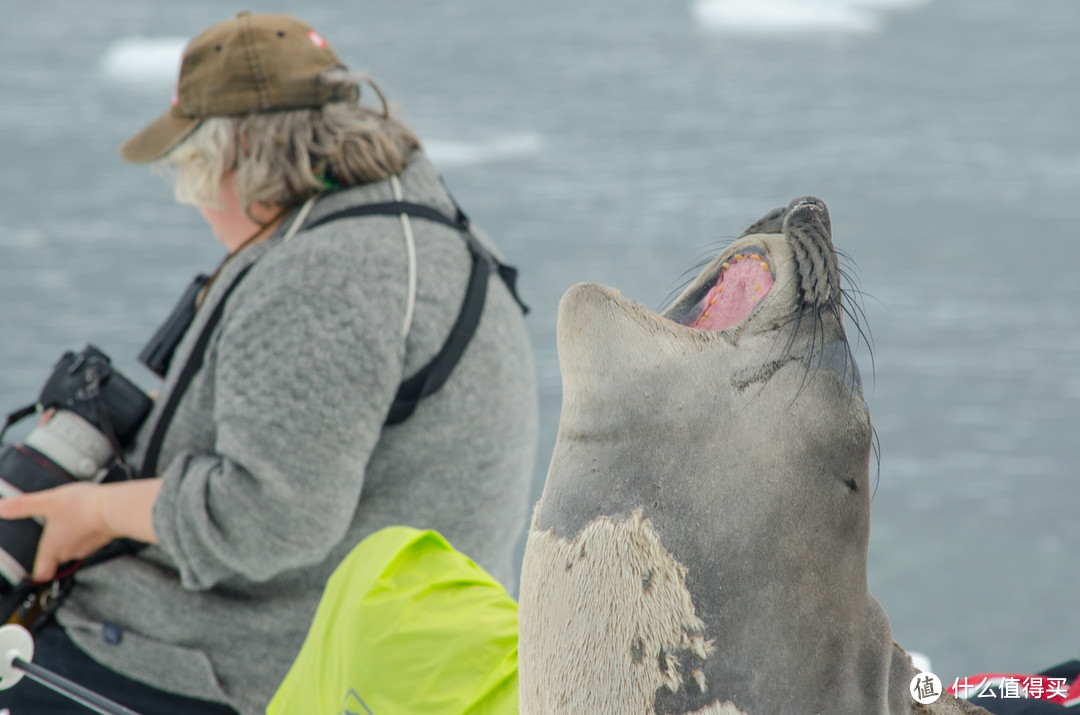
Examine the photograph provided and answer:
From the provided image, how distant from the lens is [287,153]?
1625 mm

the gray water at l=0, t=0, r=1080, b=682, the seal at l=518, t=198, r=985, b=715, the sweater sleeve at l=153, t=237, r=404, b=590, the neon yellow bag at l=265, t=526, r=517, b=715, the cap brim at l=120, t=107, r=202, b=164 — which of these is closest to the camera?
the seal at l=518, t=198, r=985, b=715

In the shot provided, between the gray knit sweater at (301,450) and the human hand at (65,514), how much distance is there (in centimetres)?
6

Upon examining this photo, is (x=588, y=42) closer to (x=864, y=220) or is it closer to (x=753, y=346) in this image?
(x=864, y=220)

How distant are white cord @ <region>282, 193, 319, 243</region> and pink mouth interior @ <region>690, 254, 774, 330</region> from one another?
926mm

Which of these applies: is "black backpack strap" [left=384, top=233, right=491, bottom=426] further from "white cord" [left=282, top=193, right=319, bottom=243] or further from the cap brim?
the cap brim

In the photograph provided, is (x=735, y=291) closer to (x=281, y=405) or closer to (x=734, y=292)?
(x=734, y=292)

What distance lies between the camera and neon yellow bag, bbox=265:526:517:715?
1016 mm

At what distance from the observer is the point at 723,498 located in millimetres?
705

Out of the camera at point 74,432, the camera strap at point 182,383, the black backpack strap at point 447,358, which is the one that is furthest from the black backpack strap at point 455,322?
the camera at point 74,432

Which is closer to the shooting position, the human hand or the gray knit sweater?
the gray knit sweater

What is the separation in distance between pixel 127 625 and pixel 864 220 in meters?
4.61

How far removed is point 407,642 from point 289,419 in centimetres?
47

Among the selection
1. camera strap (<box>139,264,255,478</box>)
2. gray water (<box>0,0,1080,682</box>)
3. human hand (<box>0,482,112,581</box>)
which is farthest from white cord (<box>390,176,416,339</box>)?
human hand (<box>0,482,112,581</box>)

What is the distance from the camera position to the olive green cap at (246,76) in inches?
63.8
